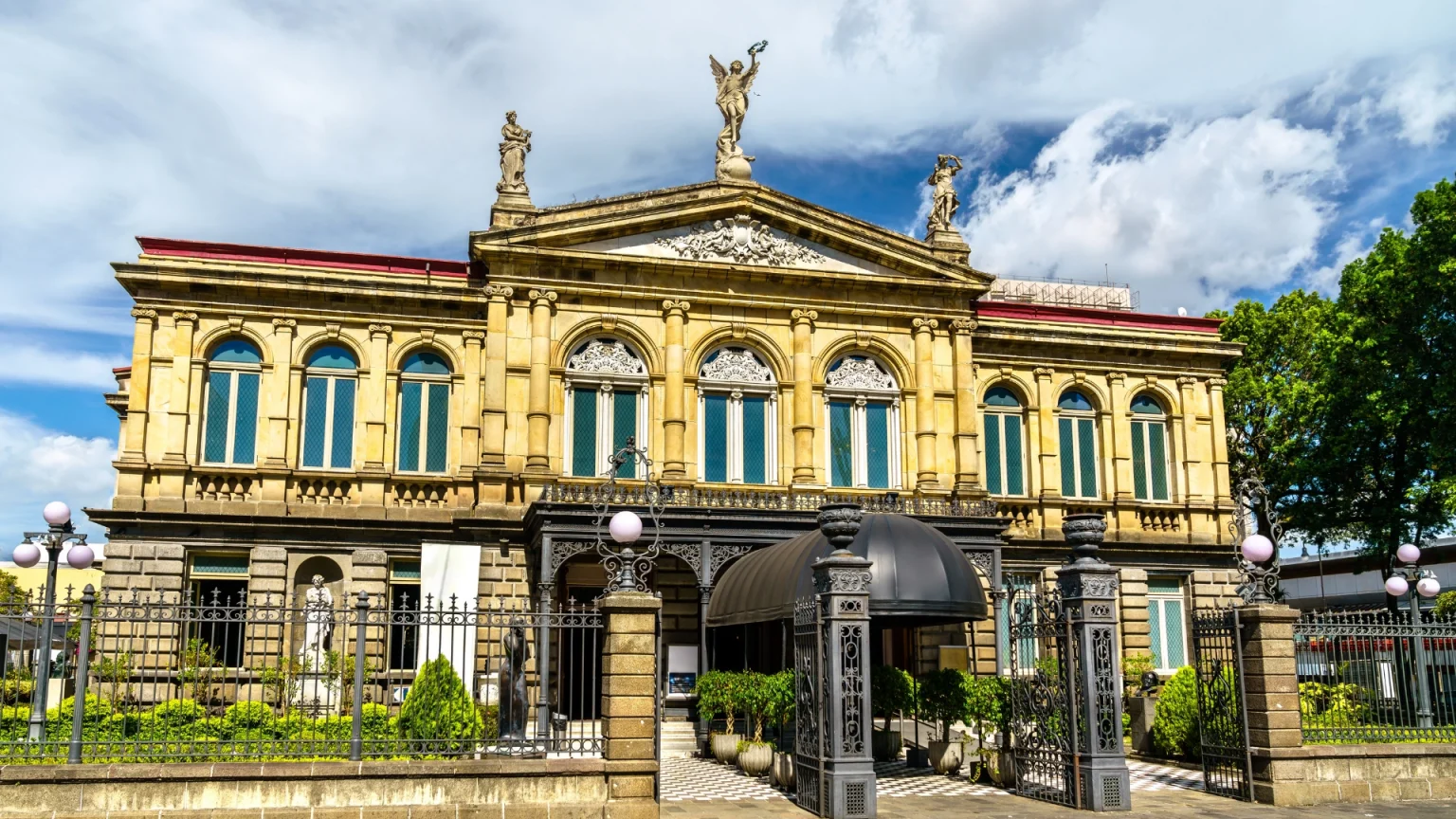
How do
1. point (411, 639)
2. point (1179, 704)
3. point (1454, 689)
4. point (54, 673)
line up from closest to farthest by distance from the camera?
point (1454, 689) → point (1179, 704) → point (411, 639) → point (54, 673)

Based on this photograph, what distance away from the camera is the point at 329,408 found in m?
28.2

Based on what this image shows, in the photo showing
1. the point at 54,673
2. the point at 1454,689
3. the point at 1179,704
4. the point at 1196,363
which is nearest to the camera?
the point at 1454,689

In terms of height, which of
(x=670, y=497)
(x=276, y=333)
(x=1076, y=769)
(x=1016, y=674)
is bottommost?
(x=1076, y=769)

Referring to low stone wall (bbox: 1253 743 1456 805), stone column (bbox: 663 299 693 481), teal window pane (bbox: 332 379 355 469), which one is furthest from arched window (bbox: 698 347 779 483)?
low stone wall (bbox: 1253 743 1456 805)

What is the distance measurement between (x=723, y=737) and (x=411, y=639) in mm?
9530

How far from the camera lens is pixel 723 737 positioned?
21.2m

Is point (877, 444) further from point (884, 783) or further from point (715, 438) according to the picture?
point (884, 783)

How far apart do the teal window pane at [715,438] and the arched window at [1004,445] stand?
6.90 meters

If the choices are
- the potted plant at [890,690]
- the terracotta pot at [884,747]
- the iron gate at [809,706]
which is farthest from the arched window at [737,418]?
the iron gate at [809,706]

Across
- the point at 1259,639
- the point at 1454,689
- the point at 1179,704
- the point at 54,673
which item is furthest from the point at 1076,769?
the point at 54,673

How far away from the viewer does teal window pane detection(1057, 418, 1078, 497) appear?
31.9 metres

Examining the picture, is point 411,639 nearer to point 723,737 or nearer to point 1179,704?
point 723,737

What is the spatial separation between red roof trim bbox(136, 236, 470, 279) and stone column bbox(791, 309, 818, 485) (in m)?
7.86

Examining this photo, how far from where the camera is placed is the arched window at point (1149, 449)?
32438mm
